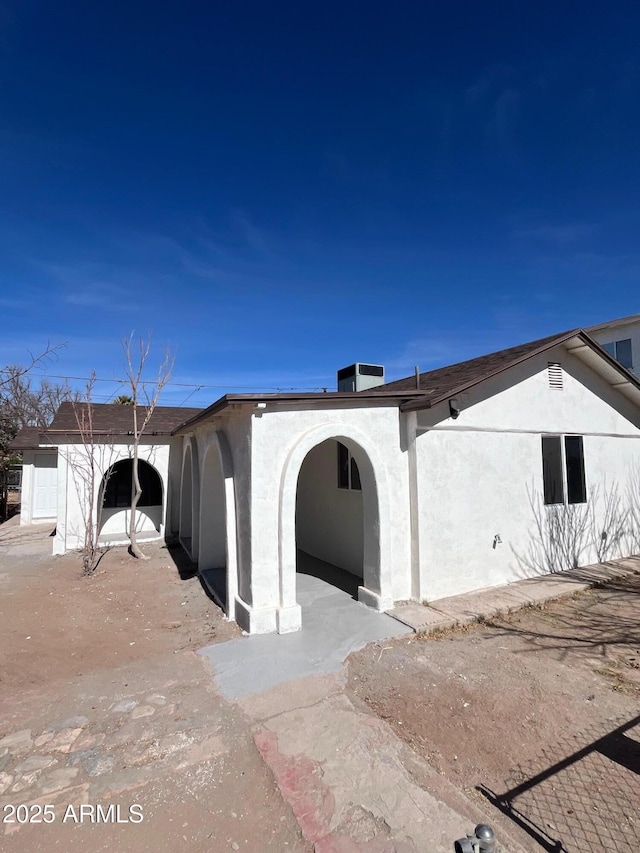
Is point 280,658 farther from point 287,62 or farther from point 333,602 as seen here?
point 287,62

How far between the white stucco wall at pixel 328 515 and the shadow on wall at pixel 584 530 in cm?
307

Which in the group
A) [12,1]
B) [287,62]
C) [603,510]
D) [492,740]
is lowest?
[492,740]

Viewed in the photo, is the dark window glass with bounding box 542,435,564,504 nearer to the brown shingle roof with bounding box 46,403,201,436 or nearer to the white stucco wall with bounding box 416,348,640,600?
the white stucco wall with bounding box 416,348,640,600

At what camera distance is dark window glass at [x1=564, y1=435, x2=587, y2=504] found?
29.8ft

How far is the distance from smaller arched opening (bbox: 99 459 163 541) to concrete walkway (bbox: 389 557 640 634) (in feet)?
31.4

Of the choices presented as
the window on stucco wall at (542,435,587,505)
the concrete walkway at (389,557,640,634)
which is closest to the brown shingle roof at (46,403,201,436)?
the concrete walkway at (389,557,640,634)

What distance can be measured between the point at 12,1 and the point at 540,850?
36.9 feet

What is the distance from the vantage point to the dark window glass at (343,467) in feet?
28.6

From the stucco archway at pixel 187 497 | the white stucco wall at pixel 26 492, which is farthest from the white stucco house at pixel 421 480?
the white stucco wall at pixel 26 492

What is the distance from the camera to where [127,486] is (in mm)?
13391

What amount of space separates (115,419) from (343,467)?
8.16m

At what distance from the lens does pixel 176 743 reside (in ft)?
11.9

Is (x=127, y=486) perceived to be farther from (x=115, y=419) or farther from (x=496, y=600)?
(x=496, y=600)

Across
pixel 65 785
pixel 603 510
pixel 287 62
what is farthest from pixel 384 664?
pixel 287 62
